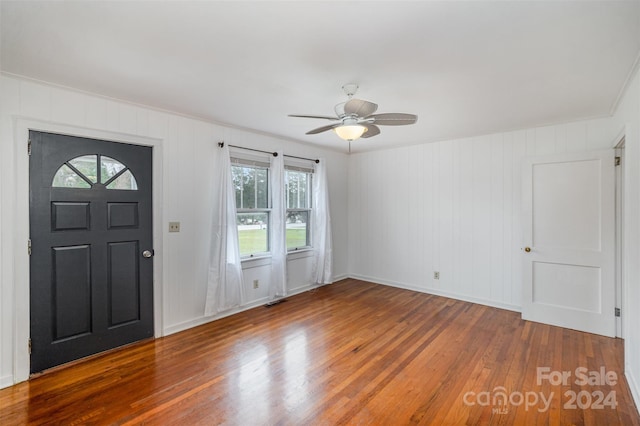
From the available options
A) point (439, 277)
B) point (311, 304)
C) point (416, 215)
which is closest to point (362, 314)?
point (311, 304)

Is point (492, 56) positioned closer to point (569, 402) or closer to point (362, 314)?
point (569, 402)

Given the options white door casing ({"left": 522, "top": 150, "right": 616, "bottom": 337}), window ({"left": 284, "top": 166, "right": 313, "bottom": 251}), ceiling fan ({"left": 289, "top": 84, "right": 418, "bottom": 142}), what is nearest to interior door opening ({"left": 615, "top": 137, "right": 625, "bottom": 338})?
white door casing ({"left": 522, "top": 150, "right": 616, "bottom": 337})

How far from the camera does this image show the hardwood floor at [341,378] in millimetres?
2037

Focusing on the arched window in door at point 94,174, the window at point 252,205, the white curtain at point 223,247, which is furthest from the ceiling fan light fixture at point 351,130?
the arched window in door at point 94,174

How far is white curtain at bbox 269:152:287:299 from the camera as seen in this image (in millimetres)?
4336

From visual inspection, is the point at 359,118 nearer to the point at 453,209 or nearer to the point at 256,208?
the point at 256,208

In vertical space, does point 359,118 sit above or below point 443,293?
above

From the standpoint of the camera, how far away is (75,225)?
2.72m

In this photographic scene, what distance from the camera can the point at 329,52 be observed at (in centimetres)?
200

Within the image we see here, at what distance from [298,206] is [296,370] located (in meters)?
2.79

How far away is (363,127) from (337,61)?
545 mm

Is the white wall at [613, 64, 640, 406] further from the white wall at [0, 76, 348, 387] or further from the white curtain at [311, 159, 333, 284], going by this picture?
the white wall at [0, 76, 348, 387]

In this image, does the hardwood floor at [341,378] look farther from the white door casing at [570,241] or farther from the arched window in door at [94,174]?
the arched window in door at [94,174]

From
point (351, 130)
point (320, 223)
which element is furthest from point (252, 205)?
point (351, 130)
